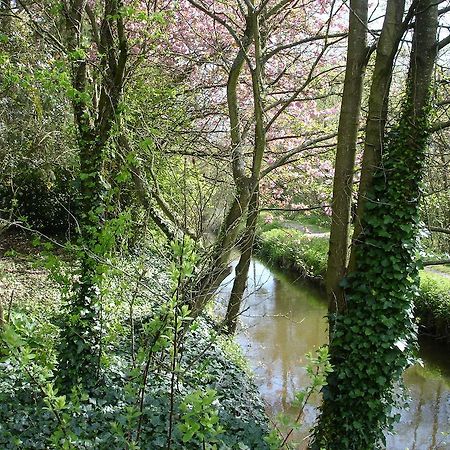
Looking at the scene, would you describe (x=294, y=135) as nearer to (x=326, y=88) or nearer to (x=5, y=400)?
(x=326, y=88)

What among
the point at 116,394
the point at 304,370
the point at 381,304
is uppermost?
the point at 381,304

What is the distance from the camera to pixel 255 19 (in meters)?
6.35

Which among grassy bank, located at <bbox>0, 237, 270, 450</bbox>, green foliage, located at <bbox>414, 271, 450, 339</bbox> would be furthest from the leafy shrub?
green foliage, located at <bbox>414, 271, 450, 339</bbox>

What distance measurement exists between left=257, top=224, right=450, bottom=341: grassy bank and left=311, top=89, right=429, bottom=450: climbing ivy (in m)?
0.43

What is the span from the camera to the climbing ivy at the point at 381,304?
4816 mm

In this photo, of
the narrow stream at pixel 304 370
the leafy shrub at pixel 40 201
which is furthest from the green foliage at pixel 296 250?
the leafy shrub at pixel 40 201

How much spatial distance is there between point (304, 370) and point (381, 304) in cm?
529

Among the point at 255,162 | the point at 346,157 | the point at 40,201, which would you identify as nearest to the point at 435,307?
the point at 255,162

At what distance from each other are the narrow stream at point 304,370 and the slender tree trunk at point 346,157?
32.4 inches

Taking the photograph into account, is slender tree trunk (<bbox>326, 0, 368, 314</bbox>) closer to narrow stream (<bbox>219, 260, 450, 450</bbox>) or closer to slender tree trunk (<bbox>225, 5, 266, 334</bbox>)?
narrow stream (<bbox>219, 260, 450, 450</bbox>)

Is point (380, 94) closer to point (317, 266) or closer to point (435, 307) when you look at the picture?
point (435, 307)

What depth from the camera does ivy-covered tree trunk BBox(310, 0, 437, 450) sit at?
189 inches

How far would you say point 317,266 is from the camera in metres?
14.7

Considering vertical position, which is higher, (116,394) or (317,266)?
(317,266)
